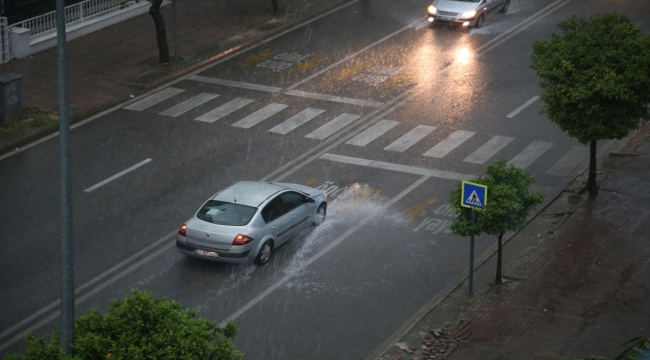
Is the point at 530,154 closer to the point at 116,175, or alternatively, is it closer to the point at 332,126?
the point at 332,126

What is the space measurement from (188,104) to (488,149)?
8.53 m

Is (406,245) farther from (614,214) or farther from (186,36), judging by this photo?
(186,36)

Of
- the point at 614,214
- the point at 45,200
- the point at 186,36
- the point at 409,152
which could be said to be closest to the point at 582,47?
the point at 614,214

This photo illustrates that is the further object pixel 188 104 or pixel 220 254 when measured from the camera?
pixel 188 104

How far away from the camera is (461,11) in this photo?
3148 centimetres

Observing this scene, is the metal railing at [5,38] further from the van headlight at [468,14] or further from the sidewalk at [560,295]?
the sidewalk at [560,295]

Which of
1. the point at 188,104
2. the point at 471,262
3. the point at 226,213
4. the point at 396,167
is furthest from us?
the point at 188,104

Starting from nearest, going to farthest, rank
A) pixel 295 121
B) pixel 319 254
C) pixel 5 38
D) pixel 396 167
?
pixel 319 254
pixel 396 167
pixel 295 121
pixel 5 38

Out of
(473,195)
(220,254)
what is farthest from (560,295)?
(220,254)

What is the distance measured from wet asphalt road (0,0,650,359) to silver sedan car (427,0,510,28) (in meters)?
0.42

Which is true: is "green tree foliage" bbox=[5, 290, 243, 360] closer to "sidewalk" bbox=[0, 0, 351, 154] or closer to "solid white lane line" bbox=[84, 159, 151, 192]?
"solid white lane line" bbox=[84, 159, 151, 192]

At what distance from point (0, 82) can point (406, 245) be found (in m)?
12.2

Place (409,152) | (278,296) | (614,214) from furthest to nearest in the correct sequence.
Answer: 1. (409,152)
2. (614,214)
3. (278,296)

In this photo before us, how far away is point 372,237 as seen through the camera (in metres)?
18.4
